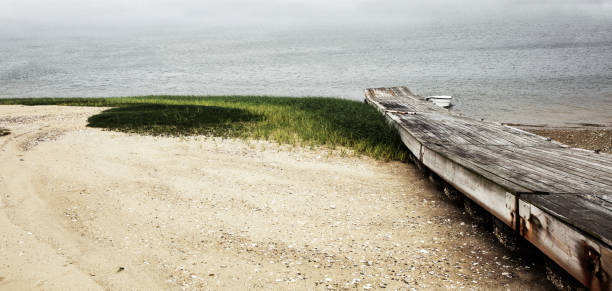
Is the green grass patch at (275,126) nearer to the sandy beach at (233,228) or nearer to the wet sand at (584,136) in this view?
the sandy beach at (233,228)

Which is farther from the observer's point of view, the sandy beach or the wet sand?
the wet sand

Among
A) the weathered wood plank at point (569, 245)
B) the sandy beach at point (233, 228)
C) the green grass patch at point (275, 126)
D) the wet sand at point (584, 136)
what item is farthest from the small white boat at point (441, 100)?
the weathered wood plank at point (569, 245)

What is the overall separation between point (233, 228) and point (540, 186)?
3.39 meters

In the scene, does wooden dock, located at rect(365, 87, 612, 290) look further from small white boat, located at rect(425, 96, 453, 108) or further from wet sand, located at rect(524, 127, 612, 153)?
small white boat, located at rect(425, 96, 453, 108)

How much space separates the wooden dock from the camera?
2494mm

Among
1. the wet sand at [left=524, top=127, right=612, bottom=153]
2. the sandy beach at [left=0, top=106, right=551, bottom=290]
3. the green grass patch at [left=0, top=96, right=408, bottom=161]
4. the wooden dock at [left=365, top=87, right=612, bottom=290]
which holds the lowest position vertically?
the wet sand at [left=524, top=127, right=612, bottom=153]

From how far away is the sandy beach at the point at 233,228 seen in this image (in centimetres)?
352

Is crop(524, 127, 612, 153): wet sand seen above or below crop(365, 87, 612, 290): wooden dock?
below

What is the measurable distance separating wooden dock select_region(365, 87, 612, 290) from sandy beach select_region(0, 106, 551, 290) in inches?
26.2

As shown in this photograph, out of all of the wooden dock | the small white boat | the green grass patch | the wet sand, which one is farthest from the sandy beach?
the small white boat

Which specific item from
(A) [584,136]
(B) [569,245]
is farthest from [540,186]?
(A) [584,136]

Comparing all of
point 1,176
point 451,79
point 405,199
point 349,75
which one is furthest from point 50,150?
point 349,75

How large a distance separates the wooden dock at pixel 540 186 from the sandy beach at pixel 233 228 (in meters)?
0.67

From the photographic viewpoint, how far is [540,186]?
3.57 metres
